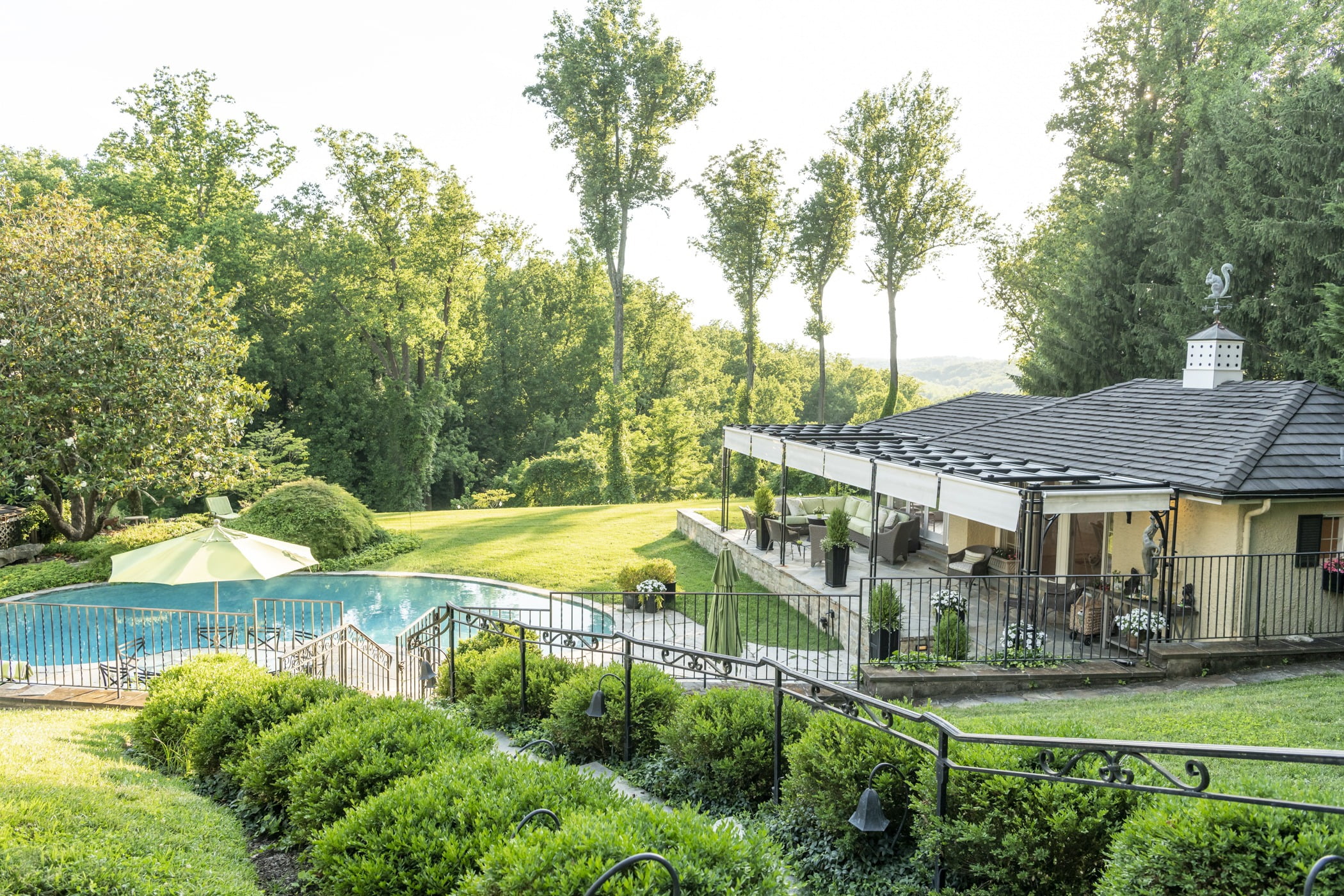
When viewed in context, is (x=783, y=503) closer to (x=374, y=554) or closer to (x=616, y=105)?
(x=374, y=554)

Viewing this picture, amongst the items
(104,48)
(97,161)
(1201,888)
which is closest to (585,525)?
(1201,888)

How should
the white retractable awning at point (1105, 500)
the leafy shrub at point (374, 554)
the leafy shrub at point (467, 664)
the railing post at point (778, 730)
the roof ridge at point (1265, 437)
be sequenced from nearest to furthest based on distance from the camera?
1. the railing post at point (778, 730)
2. the leafy shrub at point (467, 664)
3. the white retractable awning at point (1105, 500)
4. the roof ridge at point (1265, 437)
5. the leafy shrub at point (374, 554)

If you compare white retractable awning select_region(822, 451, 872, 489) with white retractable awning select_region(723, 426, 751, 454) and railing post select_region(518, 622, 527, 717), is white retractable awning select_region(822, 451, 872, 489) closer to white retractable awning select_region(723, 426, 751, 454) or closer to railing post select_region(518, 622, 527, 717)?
white retractable awning select_region(723, 426, 751, 454)

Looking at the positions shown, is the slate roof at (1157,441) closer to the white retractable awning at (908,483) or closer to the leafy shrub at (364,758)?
the white retractable awning at (908,483)

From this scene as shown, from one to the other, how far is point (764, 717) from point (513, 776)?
2059mm

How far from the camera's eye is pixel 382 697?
6.18 meters

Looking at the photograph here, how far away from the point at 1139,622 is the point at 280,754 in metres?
9.89

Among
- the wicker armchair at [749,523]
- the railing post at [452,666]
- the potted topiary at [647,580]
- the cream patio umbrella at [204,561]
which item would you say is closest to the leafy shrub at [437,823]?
the railing post at [452,666]

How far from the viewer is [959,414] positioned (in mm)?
20656

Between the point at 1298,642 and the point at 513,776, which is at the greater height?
the point at 513,776

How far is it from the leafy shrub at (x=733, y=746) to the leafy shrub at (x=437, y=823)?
1.39 m

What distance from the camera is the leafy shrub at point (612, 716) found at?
21.5 feet

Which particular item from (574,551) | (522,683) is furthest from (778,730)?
(574,551)

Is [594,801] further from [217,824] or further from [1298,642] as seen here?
[1298,642]
